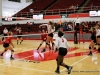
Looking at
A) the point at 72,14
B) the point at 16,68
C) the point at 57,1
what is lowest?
the point at 16,68

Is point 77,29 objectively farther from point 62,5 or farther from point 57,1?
point 57,1

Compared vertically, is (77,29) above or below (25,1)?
below

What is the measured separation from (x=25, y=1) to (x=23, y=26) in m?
12.3

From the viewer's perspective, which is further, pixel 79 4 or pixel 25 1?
pixel 25 1

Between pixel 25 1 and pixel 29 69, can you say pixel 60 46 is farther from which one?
pixel 25 1

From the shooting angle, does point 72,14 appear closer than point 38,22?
Yes

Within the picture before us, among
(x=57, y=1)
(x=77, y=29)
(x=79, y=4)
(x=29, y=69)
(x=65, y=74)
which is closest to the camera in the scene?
(x=65, y=74)

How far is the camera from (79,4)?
94.7 feet

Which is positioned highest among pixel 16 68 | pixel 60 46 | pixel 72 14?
pixel 72 14

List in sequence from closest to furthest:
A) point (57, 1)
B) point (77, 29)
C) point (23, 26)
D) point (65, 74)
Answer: point (65, 74) < point (77, 29) < point (23, 26) < point (57, 1)

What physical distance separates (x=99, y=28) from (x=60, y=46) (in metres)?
5.31

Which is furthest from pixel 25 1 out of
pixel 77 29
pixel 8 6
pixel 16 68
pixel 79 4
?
pixel 16 68

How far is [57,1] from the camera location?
33.2 meters

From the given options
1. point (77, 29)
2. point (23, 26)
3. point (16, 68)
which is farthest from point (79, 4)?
point (16, 68)
